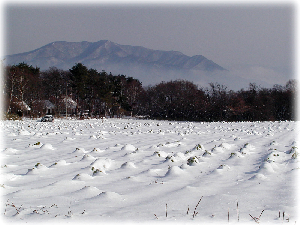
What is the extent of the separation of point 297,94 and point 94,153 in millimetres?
28296

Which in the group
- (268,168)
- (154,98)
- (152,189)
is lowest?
(152,189)

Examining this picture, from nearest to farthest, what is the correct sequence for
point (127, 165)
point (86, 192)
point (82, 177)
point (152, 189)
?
point (86, 192) < point (152, 189) < point (82, 177) < point (127, 165)

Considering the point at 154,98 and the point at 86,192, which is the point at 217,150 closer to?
the point at 86,192

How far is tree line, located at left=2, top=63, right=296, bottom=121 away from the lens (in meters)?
28.2

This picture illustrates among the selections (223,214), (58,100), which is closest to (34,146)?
(223,214)

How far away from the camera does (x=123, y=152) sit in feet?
18.3

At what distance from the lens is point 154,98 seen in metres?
38.1

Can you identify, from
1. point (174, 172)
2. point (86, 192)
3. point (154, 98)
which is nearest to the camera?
point (86, 192)

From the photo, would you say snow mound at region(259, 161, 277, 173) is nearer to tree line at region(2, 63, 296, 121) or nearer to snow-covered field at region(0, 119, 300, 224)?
snow-covered field at region(0, 119, 300, 224)

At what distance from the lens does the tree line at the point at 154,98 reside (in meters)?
28.2

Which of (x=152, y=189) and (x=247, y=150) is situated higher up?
(x=247, y=150)

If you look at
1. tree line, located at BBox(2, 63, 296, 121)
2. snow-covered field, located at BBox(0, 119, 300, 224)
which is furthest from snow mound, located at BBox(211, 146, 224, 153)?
tree line, located at BBox(2, 63, 296, 121)

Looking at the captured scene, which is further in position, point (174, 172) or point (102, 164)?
point (102, 164)

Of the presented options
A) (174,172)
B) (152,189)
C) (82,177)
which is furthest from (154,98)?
(152,189)
